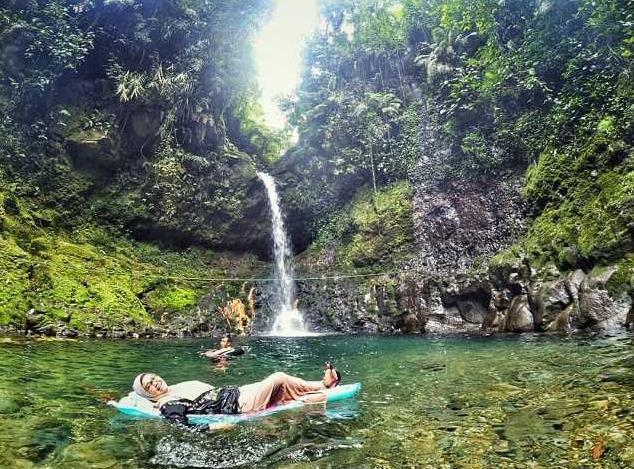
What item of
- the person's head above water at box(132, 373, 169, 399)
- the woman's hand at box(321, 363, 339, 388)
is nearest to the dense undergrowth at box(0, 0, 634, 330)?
the woman's hand at box(321, 363, 339, 388)

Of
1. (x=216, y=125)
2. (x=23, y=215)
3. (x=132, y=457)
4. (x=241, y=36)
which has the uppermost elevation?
(x=241, y=36)

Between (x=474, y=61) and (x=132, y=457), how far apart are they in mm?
20633

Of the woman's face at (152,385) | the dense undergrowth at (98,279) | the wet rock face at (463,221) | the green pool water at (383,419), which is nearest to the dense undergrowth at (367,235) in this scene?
the wet rock face at (463,221)

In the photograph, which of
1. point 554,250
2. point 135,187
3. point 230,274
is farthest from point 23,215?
point 554,250

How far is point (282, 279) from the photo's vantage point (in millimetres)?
21969

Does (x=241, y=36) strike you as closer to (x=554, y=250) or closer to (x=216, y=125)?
(x=216, y=125)

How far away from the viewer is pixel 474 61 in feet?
67.4

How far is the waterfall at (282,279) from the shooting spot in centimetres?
1973

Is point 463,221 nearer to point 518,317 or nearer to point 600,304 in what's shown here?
point 518,317

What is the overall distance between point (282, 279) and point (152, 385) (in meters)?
15.8

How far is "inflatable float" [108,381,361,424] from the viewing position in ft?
18.2

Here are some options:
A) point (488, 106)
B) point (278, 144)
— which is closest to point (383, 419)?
point (488, 106)

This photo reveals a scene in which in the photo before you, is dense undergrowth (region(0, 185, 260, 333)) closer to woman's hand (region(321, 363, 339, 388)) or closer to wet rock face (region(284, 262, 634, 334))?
wet rock face (region(284, 262, 634, 334))

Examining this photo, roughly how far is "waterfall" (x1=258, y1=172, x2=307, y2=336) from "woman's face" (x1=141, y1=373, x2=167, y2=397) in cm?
1216
